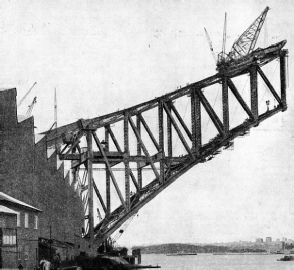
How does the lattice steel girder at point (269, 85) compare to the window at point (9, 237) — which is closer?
the window at point (9, 237)

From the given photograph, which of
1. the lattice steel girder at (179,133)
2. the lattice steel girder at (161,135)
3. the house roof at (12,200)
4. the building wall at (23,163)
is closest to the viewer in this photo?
the house roof at (12,200)

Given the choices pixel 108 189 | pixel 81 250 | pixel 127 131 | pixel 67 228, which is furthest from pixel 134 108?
pixel 67 228

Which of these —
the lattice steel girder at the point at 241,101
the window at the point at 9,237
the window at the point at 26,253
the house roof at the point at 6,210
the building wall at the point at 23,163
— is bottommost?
the window at the point at 26,253

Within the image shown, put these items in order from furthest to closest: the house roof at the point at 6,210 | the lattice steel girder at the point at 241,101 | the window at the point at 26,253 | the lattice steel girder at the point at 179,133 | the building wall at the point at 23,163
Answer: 1. the lattice steel girder at the point at 241,101
2. the lattice steel girder at the point at 179,133
3. the building wall at the point at 23,163
4. the window at the point at 26,253
5. the house roof at the point at 6,210

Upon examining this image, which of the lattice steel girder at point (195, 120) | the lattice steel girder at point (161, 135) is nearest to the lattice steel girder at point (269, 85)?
the lattice steel girder at point (195, 120)

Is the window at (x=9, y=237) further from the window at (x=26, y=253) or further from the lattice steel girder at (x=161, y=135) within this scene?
the lattice steel girder at (x=161, y=135)

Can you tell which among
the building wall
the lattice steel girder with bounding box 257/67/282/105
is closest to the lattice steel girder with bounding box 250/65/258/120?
the lattice steel girder with bounding box 257/67/282/105

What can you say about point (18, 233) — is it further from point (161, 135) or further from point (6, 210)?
point (161, 135)

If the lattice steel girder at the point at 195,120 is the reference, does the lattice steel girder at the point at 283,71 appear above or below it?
above

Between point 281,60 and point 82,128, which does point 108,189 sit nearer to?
point 82,128

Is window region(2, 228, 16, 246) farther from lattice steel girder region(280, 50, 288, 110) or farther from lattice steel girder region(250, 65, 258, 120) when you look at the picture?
lattice steel girder region(280, 50, 288, 110)
